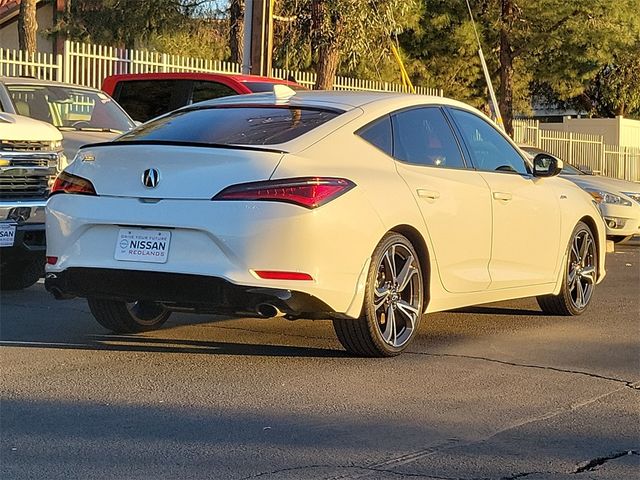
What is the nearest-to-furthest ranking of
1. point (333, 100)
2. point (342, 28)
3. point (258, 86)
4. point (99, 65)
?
point (333, 100)
point (258, 86)
point (99, 65)
point (342, 28)

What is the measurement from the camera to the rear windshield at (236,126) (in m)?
6.61

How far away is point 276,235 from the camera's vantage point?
237 inches

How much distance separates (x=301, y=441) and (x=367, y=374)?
1449mm

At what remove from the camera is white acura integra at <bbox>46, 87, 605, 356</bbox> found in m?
6.09

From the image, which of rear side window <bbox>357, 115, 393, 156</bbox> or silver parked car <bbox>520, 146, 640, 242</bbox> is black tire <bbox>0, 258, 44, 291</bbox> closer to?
rear side window <bbox>357, 115, 393, 156</bbox>

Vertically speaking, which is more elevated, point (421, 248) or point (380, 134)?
point (380, 134)

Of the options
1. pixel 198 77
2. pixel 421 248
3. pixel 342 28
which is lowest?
pixel 421 248

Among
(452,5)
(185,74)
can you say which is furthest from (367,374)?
(452,5)

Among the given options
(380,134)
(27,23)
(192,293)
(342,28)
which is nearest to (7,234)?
(192,293)

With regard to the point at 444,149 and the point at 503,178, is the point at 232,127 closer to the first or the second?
the point at 444,149

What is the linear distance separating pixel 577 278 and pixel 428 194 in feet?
7.85

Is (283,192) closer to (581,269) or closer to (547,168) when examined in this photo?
(547,168)

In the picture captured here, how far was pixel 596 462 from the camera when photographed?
186 inches

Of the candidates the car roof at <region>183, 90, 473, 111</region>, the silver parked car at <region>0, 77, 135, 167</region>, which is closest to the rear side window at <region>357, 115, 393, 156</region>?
the car roof at <region>183, 90, 473, 111</region>
